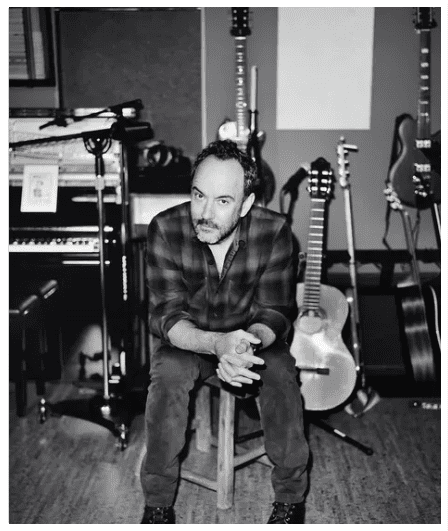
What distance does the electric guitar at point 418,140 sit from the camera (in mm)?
3645

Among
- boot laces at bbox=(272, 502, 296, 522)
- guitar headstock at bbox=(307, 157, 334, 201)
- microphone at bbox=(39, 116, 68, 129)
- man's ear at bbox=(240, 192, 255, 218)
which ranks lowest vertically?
boot laces at bbox=(272, 502, 296, 522)

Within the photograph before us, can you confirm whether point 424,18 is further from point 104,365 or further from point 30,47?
point 104,365

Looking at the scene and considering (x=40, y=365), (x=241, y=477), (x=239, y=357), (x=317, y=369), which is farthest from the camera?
(x=40, y=365)

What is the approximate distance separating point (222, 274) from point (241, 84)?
1.62m

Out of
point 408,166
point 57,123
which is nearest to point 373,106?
point 408,166

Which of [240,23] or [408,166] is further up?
[240,23]

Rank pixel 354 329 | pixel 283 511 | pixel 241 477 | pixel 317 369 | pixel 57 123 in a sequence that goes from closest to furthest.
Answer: pixel 283 511, pixel 241 477, pixel 317 369, pixel 57 123, pixel 354 329

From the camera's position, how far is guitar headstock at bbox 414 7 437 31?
364 centimetres

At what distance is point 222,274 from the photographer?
2.38 meters

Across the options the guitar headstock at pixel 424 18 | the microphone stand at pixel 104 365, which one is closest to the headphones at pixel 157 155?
the microphone stand at pixel 104 365

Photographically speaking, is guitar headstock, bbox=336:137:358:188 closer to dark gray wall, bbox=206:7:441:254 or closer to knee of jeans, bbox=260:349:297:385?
dark gray wall, bbox=206:7:441:254

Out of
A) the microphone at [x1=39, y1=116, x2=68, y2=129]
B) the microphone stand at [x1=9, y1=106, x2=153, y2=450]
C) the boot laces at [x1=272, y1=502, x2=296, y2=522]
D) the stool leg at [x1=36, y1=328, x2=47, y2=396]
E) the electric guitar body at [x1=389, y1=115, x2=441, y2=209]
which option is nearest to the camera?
the boot laces at [x1=272, y1=502, x2=296, y2=522]

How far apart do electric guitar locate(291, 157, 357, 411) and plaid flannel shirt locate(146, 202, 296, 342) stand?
0.70 meters

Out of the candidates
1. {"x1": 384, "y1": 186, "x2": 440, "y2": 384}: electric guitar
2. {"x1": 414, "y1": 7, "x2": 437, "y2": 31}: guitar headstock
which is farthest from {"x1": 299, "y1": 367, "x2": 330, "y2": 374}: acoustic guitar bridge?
{"x1": 414, "y1": 7, "x2": 437, "y2": 31}: guitar headstock
